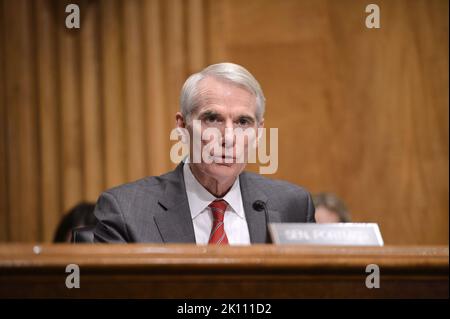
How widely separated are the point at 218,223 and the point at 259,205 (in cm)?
16

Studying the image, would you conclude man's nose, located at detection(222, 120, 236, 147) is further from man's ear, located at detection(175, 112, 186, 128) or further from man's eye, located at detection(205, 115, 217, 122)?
man's ear, located at detection(175, 112, 186, 128)

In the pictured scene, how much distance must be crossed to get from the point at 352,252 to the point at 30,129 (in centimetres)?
301

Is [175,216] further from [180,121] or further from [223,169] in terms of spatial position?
[180,121]

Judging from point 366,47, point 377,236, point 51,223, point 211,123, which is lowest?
point 51,223

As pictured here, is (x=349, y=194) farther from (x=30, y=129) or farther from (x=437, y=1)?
(x=30, y=129)

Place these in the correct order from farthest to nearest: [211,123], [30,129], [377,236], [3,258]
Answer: [30,129], [211,123], [377,236], [3,258]

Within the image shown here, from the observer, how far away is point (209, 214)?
87.7 inches

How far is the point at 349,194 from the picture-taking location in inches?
165

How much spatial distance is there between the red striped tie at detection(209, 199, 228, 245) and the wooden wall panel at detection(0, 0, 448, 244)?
1.93 metres

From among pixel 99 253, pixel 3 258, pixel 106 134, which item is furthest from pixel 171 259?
pixel 106 134

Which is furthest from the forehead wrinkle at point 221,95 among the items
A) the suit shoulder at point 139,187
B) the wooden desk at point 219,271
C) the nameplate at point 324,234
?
the wooden desk at point 219,271

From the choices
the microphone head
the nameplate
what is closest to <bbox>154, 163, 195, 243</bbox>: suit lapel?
the microphone head

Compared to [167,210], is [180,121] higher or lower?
higher

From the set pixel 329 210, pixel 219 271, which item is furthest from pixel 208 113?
pixel 329 210
